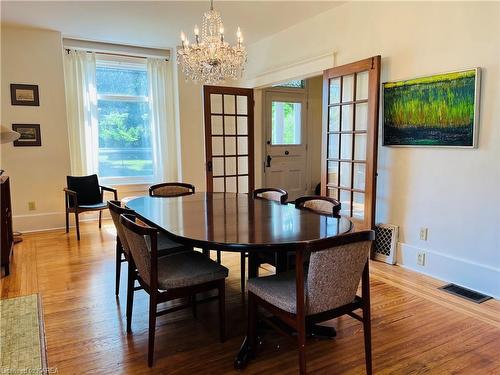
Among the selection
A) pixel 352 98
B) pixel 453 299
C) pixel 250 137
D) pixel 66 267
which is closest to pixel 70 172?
pixel 66 267

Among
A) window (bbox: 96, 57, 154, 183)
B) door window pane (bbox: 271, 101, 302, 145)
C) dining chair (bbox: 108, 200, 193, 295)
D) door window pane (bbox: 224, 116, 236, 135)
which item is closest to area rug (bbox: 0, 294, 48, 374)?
dining chair (bbox: 108, 200, 193, 295)

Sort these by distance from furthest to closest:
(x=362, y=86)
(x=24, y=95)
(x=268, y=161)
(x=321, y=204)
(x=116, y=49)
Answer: (x=268, y=161) → (x=116, y=49) → (x=24, y=95) → (x=362, y=86) → (x=321, y=204)

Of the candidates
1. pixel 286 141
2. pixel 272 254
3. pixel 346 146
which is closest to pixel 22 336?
pixel 272 254

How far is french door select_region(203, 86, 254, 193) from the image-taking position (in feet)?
17.6

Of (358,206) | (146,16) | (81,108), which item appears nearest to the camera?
(358,206)

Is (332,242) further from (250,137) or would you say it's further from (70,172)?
(70,172)

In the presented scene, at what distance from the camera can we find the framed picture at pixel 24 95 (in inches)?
191

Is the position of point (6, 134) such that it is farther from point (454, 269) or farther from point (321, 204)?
point (454, 269)

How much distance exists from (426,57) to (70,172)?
4.75 m

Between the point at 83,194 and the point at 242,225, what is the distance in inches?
142

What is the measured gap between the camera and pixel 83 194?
16.7 ft

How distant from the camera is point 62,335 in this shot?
2381 mm

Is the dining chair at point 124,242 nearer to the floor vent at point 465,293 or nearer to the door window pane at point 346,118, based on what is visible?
the floor vent at point 465,293

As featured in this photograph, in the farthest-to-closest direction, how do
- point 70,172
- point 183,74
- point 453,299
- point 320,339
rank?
point 183,74 < point 70,172 < point 453,299 < point 320,339
